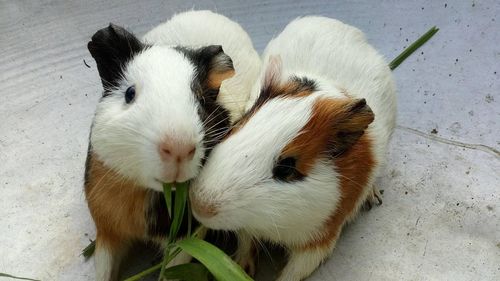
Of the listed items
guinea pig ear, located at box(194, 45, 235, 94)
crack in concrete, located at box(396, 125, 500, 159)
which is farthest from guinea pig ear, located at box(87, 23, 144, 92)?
crack in concrete, located at box(396, 125, 500, 159)

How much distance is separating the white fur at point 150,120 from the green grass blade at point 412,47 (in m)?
1.58

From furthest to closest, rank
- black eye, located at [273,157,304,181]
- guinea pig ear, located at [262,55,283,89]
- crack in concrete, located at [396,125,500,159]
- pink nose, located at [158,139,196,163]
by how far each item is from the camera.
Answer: crack in concrete, located at [396,125,500,159] → guinea pig ear, located at [262,55,283,89] → black eye, located at [273,157,304,181] → pink nose, located at [158,139,196,163]

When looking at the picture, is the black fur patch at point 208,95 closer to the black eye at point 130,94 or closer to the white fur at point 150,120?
the white fur at point 150,120

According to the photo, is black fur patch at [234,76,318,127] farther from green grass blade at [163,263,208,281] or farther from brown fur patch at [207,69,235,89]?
green grass blade at [163,263,208,281]

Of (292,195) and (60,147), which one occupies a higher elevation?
(292,195)

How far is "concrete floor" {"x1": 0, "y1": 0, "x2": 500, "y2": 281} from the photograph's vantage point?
8.45 feet

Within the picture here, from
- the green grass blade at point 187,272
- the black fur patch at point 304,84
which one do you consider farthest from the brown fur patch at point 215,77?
the green grass blade at point 187,272

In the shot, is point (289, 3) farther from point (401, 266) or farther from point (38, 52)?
point (401, 266)

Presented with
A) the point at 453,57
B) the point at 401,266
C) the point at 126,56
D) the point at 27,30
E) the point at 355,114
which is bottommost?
the point at 401,266

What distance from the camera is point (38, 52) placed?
3344mm

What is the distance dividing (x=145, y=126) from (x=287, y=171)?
45 centimetres

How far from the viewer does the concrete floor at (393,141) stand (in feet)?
8.45

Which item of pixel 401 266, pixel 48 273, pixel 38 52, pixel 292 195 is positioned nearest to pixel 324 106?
pixel 292 195

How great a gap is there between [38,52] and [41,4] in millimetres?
294
